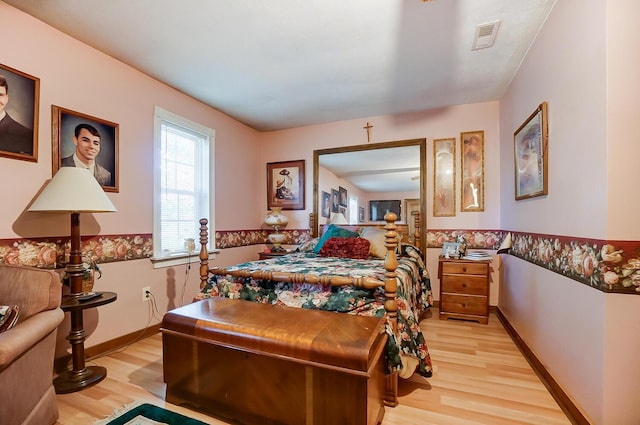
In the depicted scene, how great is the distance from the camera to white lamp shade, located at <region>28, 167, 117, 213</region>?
1722 millimetres

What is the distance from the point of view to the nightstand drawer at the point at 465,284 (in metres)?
2.90

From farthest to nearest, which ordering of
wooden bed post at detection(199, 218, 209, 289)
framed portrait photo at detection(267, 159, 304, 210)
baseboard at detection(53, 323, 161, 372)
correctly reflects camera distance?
1. framed portrait photo at detection(267, 159, 304, 210)
2. wooden bed post at detection(199, 218, 209, 289)
3. baseboard at detection(53, 323, 161, 372)

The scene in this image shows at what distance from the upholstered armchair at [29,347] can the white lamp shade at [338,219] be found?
2.85 meters

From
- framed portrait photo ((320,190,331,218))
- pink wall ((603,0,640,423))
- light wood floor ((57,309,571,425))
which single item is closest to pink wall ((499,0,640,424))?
pink wall ((603,0,640,423))

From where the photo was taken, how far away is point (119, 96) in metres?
2.44

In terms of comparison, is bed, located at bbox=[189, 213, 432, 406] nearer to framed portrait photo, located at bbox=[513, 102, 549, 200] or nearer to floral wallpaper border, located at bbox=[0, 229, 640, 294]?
floral wallpaper border, located at bbox=[0, 229, 640, 294]

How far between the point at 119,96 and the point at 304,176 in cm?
230

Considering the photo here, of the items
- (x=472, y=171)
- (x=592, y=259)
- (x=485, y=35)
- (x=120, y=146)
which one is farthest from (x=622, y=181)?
(x=120, y=146)

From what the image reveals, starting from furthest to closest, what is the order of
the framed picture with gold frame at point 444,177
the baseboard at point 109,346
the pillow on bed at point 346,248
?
the framed picture with gold frame at point 444,177 → the pillow on bed at point 346,248 → the baseboard at point 109,346

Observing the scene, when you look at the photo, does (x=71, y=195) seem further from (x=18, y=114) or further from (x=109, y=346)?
(x=109, y=346)

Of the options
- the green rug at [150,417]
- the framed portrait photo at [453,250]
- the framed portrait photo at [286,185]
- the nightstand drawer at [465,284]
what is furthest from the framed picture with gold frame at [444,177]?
the green rug at [150,417]

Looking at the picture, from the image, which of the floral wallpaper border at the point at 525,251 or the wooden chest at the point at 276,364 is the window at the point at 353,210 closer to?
the floral wallpaper border at the point at 525,251

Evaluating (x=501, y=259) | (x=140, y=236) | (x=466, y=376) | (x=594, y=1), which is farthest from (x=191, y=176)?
(x=501, y=259)

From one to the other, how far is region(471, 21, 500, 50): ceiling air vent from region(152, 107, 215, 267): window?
2796mm
